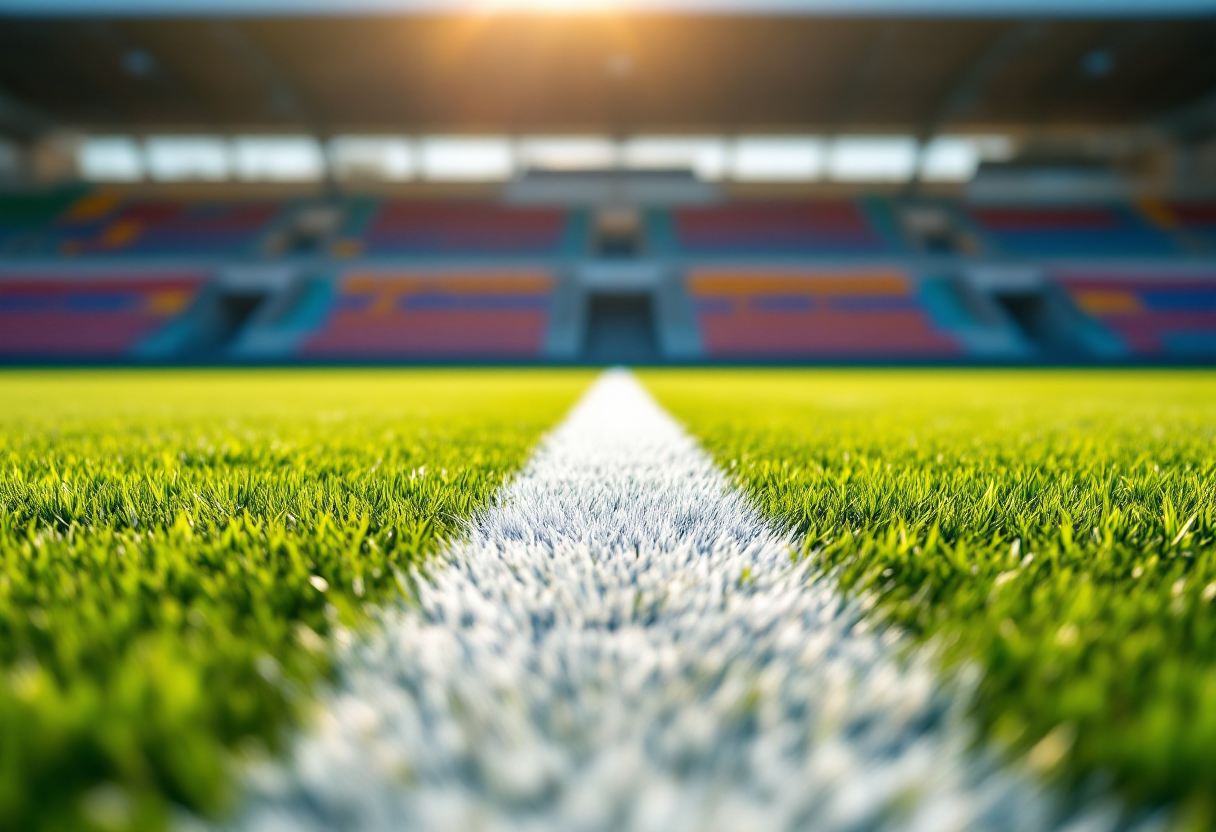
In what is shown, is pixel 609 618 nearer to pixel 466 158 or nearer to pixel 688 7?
pixel 688 7

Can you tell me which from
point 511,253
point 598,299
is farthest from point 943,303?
point 511,253

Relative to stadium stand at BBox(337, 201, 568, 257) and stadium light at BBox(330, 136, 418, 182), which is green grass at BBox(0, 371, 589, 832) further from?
stadium light at BBox(330, 136, 418, 182)

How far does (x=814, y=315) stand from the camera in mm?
14625

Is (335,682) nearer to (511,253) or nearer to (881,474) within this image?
(881,474)

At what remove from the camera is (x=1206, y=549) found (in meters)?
0.73

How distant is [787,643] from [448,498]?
613 mm

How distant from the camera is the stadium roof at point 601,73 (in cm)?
1408

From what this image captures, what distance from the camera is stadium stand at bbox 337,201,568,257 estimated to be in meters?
17.2

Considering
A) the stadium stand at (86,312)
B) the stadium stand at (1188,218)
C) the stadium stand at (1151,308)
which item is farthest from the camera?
the stadium stand at (1188,218)

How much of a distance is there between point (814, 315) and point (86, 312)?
1631 centimetres

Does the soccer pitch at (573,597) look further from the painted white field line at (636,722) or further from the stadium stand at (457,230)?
the stadium stand at (457,230)

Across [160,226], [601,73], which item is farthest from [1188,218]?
[160,226]

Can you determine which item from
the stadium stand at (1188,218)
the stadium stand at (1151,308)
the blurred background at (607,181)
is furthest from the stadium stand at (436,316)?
the stadium stand at (1188,218)

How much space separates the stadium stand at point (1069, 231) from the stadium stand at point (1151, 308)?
1227 millimetres
